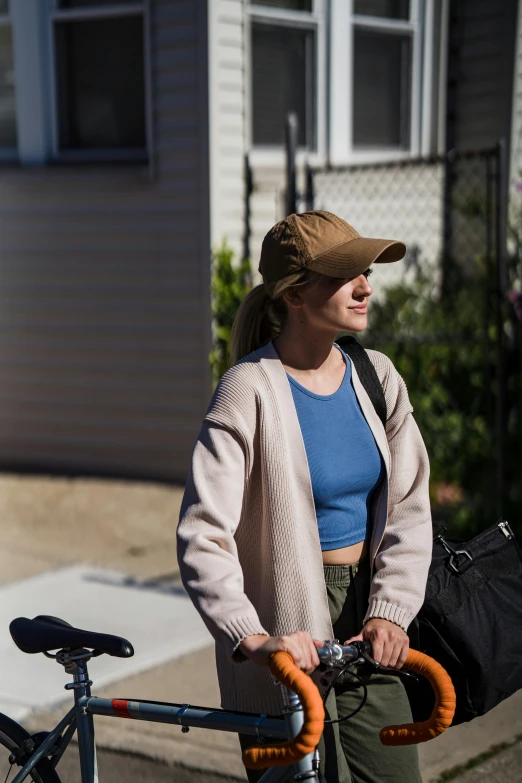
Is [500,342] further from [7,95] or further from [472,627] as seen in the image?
[7,95]

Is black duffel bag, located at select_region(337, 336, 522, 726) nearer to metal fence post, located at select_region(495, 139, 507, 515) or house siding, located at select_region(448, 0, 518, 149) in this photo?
metal fence post, located at select_region(495, 139, 507, 515)

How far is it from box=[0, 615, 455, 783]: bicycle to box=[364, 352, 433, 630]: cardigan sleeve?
175 millimetres

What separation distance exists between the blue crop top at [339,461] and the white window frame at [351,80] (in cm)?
609

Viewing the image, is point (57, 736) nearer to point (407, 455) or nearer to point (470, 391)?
point (407, 455)

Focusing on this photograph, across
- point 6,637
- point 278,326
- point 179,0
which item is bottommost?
point 6,637

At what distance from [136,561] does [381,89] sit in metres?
4.61

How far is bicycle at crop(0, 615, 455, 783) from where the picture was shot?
1.81 m

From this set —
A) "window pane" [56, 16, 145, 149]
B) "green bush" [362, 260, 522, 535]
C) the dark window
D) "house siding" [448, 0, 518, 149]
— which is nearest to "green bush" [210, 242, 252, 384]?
"green bush" [362, 260, 522, 535]

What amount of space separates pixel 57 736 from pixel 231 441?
2.78ft

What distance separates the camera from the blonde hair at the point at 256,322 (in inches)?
95.1

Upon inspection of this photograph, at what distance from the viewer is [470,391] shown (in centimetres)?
745

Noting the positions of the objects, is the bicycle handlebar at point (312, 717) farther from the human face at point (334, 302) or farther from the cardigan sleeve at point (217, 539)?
the human face at point (334, 302)

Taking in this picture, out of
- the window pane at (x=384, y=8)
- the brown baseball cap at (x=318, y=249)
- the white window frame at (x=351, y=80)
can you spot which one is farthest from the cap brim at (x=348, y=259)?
the window pane at (x=384, y=8)

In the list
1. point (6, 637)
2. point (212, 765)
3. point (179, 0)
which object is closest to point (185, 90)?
point (179, 0)
